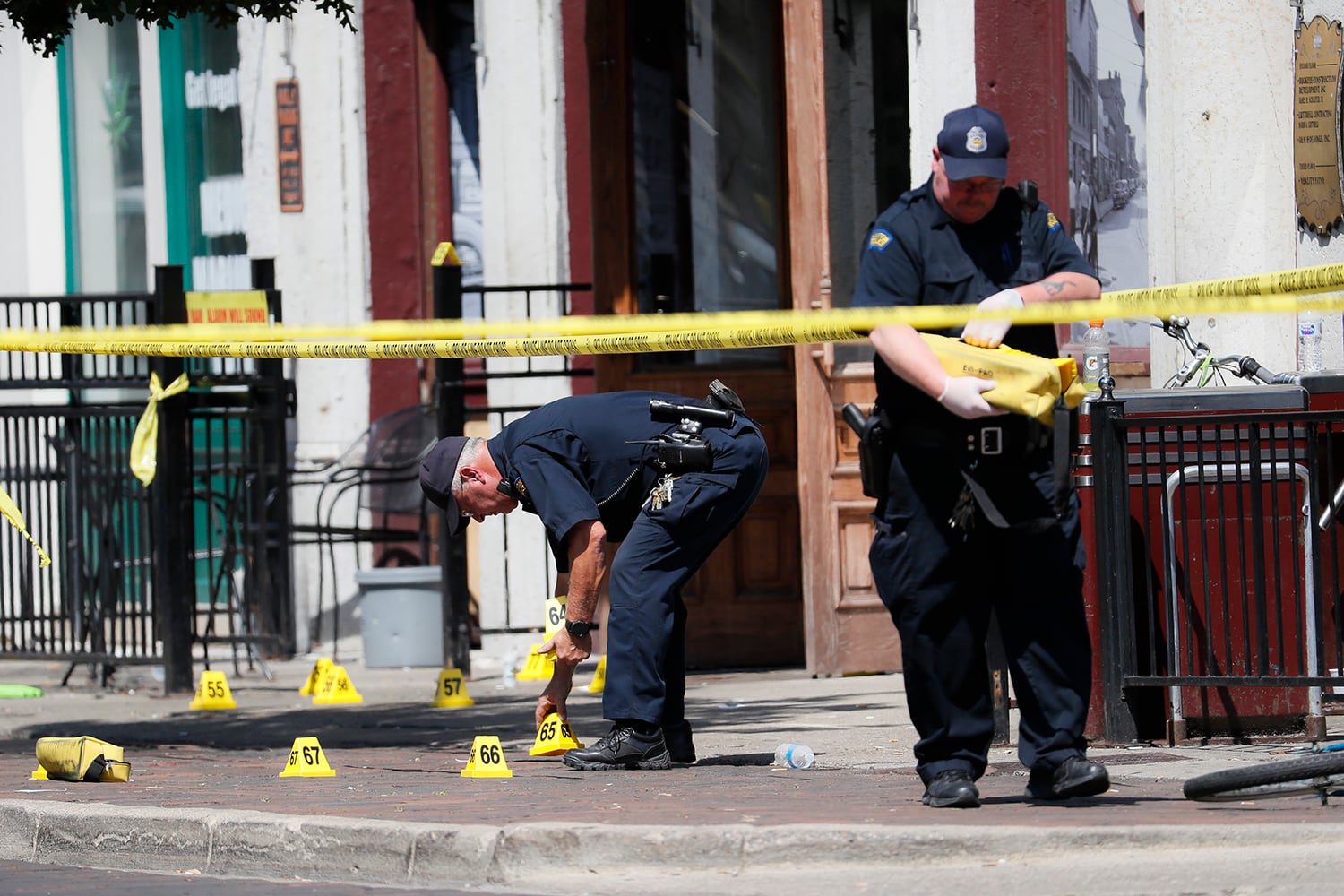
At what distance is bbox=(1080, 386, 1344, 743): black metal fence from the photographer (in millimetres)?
6535

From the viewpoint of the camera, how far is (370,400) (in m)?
13.0

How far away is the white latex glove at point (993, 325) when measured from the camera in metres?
5.15

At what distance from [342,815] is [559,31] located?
744cm

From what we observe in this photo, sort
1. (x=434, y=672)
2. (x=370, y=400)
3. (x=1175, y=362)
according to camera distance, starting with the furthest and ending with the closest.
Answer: (x=370, y=400) < (x=434, y=672) < (x=1175, y=362)

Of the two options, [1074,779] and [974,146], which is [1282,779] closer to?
[1074,779]

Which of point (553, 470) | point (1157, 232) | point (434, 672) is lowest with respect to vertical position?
point (434, 672)

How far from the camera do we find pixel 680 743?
6.87 m

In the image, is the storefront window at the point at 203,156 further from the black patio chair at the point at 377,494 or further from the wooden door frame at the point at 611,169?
the wooden door frame at the point at 611,169

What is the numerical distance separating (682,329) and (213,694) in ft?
12.6

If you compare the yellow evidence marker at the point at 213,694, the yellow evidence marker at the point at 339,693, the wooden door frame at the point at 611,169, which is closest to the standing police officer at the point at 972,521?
the yellow evidence marker at the point at 339,693

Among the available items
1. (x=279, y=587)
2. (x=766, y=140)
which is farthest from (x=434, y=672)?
(x=766, y=140)

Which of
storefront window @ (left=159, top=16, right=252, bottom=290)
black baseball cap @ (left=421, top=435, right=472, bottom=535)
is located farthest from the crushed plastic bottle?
storefront window @ (left=159, top=16, right=252, bottom=290)

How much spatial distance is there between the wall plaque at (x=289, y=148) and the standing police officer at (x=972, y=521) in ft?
27.8

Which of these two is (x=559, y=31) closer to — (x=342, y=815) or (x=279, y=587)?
(x=279, y=587)
